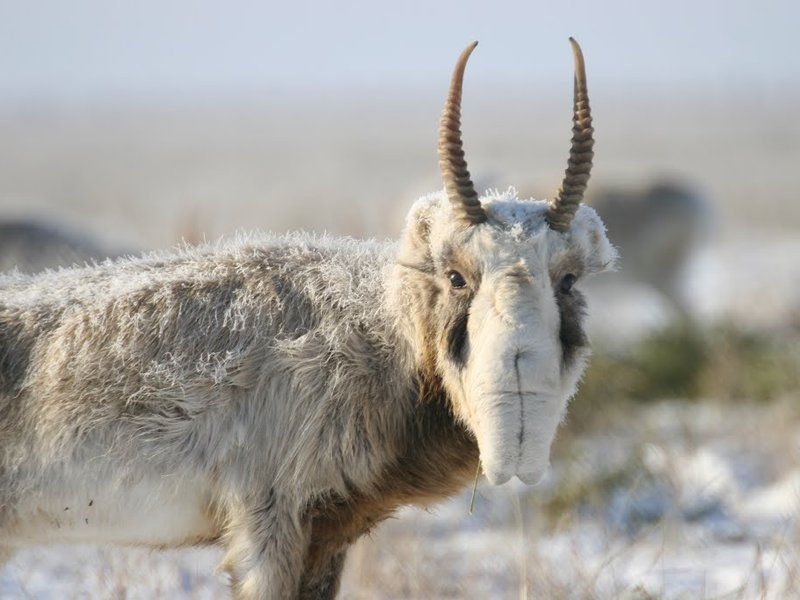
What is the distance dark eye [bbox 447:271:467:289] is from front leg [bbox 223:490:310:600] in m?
0.99

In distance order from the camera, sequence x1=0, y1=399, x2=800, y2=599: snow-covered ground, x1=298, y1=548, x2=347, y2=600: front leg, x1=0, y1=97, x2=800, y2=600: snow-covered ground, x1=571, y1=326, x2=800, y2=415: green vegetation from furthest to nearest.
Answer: x1=571, y1=326, x2=800, y2=415: green vegetation
x1=0, y1=97, x2=800, y2=600: snow-covered ground
x1=0, y1=399, x2=800, y2=599: snow-covered ground
x1=298, y1=548, x2=347, y2=600: front leg

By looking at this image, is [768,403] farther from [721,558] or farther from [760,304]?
[760,304]

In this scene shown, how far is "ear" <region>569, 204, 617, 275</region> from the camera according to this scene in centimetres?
447

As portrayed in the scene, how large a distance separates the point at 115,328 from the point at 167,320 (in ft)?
0.66

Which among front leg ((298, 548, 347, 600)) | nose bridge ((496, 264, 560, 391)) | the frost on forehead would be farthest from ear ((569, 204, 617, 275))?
front leg ((298, 548, 347, 600))

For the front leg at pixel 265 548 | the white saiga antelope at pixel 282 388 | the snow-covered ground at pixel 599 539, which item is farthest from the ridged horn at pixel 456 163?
the snow-covered ground at pixel 599 539

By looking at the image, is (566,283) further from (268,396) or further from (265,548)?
(265,548)

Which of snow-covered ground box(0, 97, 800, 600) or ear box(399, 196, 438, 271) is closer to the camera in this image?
ear box(399, 196, 438, 271)

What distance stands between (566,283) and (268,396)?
46.3 inches

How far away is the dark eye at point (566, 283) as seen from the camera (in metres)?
4.37

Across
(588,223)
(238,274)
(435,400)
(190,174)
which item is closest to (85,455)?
(238,274)

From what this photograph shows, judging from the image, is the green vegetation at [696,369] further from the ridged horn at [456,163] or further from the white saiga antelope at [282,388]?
the ridged horn at [456,163]

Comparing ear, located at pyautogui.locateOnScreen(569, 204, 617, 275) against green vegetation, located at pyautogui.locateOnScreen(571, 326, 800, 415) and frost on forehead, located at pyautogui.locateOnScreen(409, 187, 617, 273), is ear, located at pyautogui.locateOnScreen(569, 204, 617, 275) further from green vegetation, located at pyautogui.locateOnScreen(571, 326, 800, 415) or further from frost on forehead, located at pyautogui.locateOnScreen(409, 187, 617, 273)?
green vegetation, located at pyautogui.locateOnScreen(571, 326, 800, 415)

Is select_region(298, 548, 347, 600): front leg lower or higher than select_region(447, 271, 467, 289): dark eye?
lower
